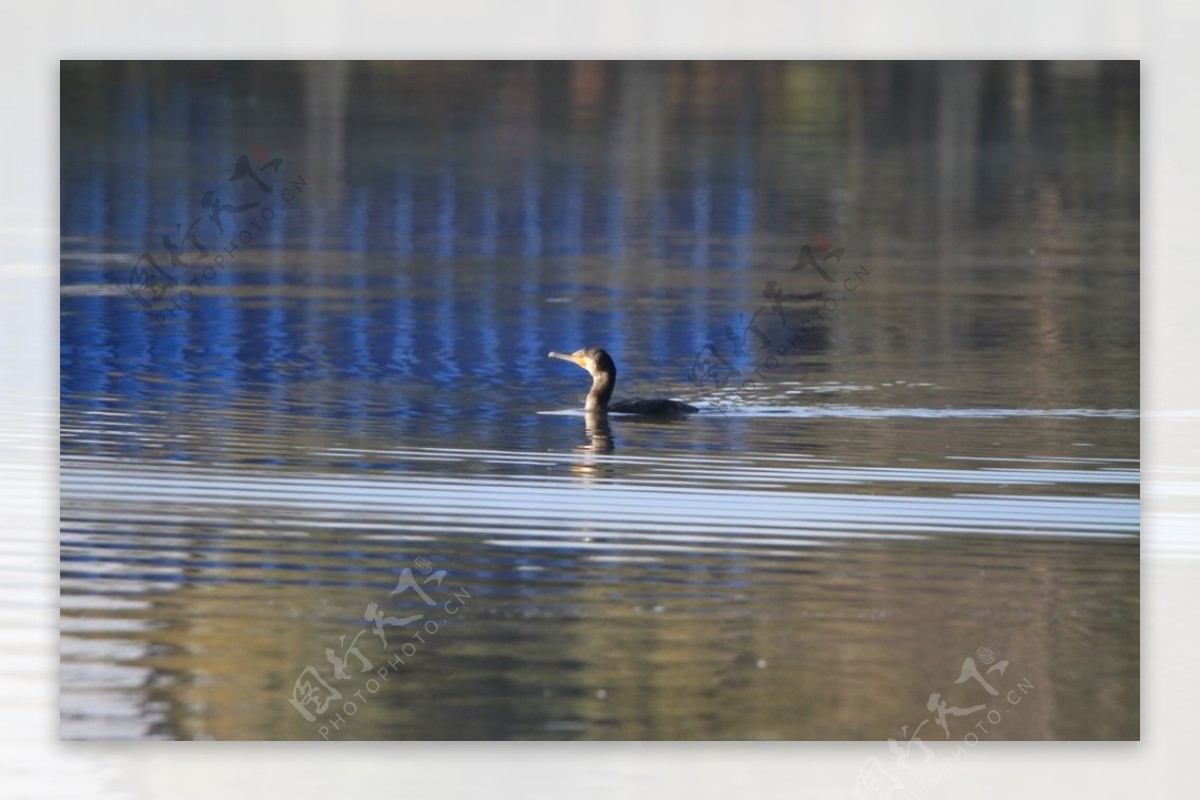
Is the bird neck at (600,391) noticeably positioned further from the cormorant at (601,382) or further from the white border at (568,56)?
the white border at (568,56)

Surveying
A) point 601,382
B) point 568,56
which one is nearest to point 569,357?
point 601,382

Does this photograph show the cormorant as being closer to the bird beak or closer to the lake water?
the bird beak

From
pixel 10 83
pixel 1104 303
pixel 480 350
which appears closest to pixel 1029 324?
pixel 1104 303

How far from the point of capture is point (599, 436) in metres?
7.82

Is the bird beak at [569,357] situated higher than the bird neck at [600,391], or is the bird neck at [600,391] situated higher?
the bird beak at [569,357]

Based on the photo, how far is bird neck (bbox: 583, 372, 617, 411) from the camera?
26.0 feet

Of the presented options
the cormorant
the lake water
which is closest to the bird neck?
the cormorant

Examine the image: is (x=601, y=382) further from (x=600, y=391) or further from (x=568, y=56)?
(x=568, y=56)

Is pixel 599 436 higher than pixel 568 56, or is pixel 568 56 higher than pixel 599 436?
pixel 568 56

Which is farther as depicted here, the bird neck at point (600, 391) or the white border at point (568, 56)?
the bird neck at point (600, 391)

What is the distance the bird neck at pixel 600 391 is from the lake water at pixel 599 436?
0.14 m

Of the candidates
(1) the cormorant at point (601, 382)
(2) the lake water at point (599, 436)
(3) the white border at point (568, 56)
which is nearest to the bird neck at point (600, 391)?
(1) the cormorant at point (601, 382)

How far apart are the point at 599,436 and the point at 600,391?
0.17m

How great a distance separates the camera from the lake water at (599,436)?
291 inches
